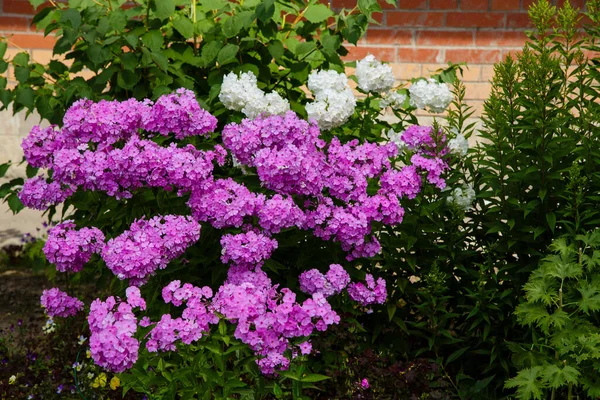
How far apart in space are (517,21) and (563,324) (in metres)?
3.73

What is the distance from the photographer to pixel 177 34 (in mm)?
4168

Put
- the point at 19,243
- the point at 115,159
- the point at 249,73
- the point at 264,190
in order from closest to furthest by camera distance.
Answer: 1. the point at 115,159
2. the point at 264,190
3. the point at 249,73
4. the point at 19,243

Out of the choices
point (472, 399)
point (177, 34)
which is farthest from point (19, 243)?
point (472, 399)

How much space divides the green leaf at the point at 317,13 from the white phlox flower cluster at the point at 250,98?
2.14ft

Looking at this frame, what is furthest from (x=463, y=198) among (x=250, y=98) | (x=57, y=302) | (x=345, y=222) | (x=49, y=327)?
(x=49, y=327)

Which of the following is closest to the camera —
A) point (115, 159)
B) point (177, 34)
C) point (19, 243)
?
point (115, 159)

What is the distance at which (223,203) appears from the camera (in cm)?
297

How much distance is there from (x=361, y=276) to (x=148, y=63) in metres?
1.40

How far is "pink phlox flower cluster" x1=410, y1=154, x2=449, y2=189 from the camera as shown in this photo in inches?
133

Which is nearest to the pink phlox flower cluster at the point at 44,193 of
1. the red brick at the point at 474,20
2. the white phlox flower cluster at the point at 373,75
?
the white phlox flower cluster at the point at 373,75

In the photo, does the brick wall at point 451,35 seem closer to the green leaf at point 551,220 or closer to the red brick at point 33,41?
the red brick at point 33,41

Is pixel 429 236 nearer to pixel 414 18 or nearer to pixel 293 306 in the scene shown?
pixel 293 306

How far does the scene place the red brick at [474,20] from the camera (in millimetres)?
6055

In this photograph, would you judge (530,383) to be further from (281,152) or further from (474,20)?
(474,20)
